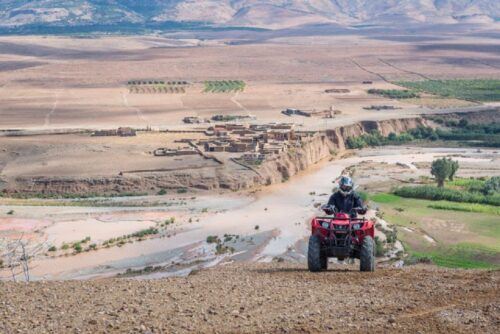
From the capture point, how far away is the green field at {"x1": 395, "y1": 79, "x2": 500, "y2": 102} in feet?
322

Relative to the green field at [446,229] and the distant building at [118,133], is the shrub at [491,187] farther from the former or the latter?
the distant building at [118,133]

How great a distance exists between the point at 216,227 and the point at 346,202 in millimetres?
24921

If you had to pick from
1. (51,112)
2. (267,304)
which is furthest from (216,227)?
Result: (51,112)

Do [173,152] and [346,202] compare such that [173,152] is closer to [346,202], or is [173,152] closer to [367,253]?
[346,202]

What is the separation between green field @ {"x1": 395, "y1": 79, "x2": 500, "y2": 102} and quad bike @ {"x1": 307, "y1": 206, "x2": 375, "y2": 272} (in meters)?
83.1

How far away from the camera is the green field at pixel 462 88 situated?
98188 millimetres

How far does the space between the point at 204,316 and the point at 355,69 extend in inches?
4995

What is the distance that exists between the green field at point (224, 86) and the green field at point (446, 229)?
60.0 meters

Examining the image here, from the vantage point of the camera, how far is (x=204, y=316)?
1116 centimetres

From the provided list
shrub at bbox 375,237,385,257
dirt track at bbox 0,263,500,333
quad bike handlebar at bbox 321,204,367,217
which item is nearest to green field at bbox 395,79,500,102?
shrub at bbox 375,237,385,257

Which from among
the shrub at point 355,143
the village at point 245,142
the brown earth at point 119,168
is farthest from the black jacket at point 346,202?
the shrub at point 355,143

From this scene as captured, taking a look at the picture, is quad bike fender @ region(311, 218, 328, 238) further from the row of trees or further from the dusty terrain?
the row of trees

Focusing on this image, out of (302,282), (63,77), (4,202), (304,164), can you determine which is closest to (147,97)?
(63,77)

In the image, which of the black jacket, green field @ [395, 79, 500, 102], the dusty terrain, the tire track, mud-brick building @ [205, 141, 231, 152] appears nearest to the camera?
the black jacket
